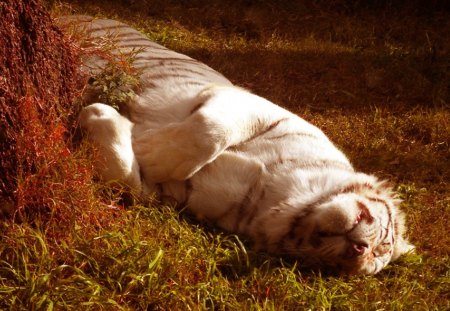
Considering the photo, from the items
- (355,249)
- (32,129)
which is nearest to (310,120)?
(355,249)

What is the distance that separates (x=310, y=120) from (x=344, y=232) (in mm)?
1923

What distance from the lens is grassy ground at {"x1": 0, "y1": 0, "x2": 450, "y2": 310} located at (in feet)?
8.04

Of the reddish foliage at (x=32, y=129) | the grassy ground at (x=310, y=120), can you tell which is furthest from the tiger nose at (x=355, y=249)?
the reddish foliage at (x=32, y=129)

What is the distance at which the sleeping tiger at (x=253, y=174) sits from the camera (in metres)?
2.92

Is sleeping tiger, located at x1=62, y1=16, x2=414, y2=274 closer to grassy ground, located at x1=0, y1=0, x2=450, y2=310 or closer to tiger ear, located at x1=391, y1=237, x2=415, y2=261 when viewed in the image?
tiger ear, located at x1=391, y1=237, x2=415, y2=261

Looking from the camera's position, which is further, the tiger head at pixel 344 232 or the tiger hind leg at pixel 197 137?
the tiger hind leg at pixel 197 137

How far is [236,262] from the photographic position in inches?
112

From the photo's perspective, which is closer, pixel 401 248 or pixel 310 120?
pixel 401 248

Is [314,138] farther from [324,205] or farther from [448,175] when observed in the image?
[448,175]

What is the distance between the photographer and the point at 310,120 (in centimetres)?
467

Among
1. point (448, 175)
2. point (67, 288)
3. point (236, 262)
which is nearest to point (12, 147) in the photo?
point (67, 288)

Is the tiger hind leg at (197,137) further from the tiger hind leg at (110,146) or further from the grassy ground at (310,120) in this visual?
the grassy ground at (310,120)

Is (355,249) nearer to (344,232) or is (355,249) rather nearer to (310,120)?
(344,232)

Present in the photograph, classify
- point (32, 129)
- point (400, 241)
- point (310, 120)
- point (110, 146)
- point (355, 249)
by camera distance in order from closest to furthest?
1. point (32, 129)
2. point (355, 249)
3. point (110, 146)
4. point (400, 241)
5. point (310, 120)
